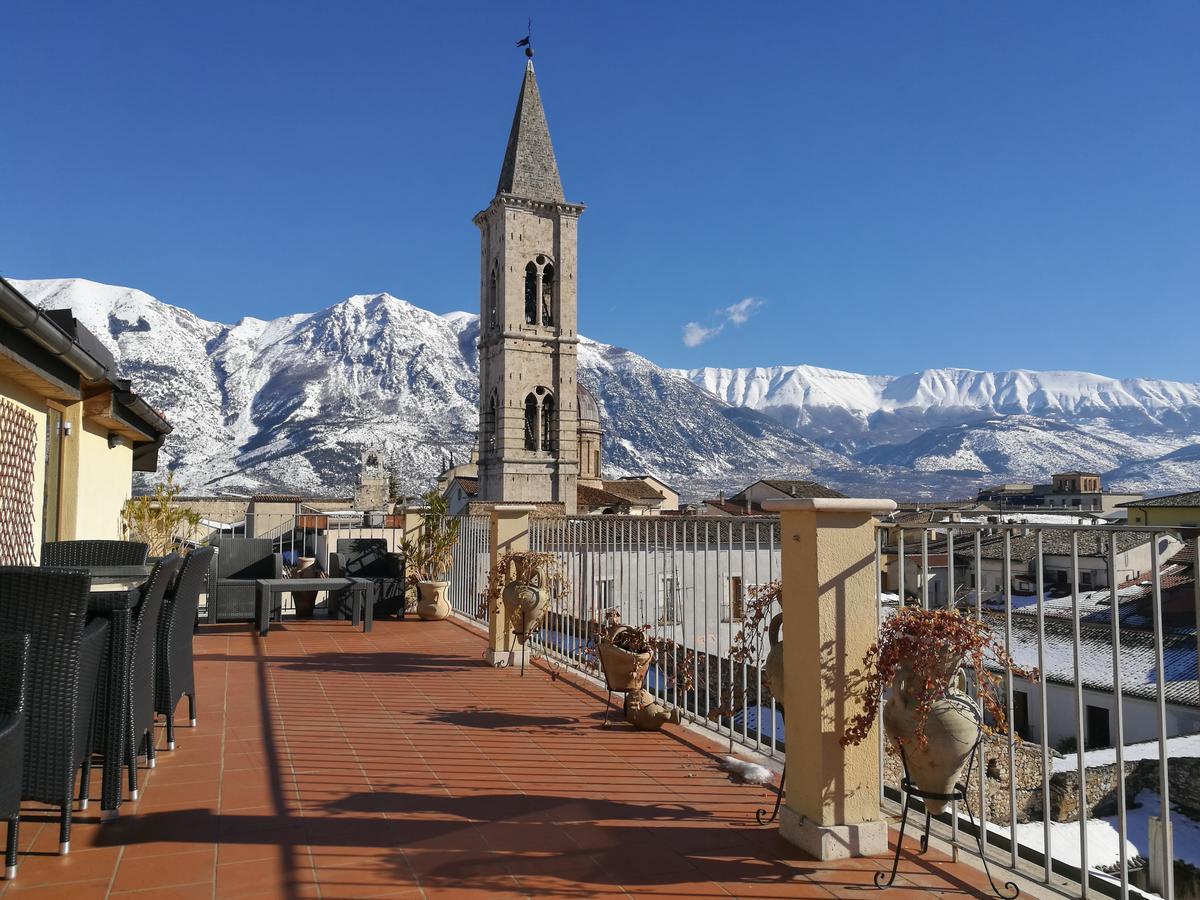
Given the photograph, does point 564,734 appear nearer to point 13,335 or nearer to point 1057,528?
point 1057,528

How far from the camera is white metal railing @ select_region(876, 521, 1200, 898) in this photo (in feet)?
8.45

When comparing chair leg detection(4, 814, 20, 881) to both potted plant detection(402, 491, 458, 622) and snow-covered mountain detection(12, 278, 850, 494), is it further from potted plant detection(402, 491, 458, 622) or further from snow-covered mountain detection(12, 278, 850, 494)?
snow-covered mountain detection(12, 278, 850, 494)

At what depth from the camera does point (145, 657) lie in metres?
3.83

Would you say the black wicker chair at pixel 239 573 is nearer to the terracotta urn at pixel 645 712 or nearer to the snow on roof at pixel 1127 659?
the terracotta urn at pixel 645 712

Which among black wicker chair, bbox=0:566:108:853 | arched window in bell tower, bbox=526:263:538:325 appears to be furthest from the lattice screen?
arched window in bell tower, bbox=526:263:538:325

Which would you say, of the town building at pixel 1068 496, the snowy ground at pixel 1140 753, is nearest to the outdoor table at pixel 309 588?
the snowy ground at pixel 1140 753

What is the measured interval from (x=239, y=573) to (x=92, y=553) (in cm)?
511

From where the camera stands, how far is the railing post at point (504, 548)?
7.54m

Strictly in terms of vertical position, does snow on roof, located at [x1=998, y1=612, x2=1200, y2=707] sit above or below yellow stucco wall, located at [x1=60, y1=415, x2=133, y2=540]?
below

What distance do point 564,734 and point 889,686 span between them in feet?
8.55

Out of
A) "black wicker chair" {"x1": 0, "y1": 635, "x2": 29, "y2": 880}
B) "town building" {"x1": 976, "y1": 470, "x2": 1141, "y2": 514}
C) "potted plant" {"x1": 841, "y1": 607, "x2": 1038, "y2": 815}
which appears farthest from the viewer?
"town building" {"x1": 976, "y1": 470, "x2": 1141, "y2": 514}

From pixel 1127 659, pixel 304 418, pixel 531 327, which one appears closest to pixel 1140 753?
pixel 1127 659

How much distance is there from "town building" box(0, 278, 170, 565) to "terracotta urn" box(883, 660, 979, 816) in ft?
12.9

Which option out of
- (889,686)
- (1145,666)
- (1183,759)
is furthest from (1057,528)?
(1145,666)
